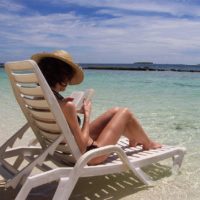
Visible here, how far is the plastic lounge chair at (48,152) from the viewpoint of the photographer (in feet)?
10.2

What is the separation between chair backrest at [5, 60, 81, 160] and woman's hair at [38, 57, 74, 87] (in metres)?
0.13

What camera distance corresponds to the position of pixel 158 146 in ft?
14.3

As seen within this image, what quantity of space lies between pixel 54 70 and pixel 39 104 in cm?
32

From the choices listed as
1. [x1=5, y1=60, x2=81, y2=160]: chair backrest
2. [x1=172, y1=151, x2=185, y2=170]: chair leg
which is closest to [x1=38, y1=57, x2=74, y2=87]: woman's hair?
[x1=5, y1=60, x2=81, y2=160]: chair backrest

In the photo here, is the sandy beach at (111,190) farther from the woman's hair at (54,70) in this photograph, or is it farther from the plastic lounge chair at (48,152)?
the woman's hair at (54,70)

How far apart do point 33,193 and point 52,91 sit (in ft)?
3.66

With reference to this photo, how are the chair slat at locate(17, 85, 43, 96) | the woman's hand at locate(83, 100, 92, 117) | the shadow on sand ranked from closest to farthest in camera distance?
1. the chair slat at locate(17, 85, 43, 96)
2. the woman's hand at locate(83, 100, 92, 117)
3. the shadow on sand

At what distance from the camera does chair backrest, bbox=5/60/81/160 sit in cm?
311

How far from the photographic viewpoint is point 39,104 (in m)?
3.32

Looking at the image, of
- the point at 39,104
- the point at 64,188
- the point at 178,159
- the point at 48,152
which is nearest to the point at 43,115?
the point at 39,104

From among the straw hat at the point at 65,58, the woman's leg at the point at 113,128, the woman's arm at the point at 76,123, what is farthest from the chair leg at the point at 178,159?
the straw hat at the point at 65,58

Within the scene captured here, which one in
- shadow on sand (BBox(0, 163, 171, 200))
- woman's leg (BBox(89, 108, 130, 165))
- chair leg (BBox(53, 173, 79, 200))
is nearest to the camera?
chair leg (BBox(53, 173, 79, 200))

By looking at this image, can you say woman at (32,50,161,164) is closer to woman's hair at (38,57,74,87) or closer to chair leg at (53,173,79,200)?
woman's hair at (38,57,74,87)

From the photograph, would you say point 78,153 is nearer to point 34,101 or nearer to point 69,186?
point 69,186
